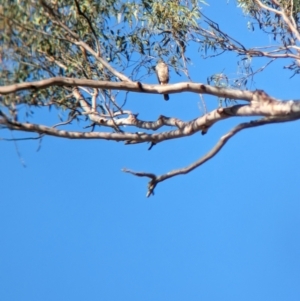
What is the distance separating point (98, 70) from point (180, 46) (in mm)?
1693

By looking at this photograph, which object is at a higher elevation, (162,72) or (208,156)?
(162,72)

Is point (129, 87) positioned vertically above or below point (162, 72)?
below

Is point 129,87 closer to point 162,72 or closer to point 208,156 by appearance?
point 208,156

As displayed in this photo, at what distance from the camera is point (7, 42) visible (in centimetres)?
498

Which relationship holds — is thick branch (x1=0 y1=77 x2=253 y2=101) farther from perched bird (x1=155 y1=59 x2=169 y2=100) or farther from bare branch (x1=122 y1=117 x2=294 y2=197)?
perched bird (x1=155 y1=59 x2=169 y2=100)

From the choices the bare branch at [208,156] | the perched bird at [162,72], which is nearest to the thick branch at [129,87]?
the bare branch at [208,156]

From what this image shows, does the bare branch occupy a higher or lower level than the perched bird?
lower

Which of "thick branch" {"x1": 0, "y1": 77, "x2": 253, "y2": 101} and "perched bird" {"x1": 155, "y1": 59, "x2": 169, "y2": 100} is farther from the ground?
"perched bird" {"x1": 155, "y1": 59, "x2": 169, "y2": 100}

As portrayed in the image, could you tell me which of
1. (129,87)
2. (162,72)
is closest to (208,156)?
(129,87)

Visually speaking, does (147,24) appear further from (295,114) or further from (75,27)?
(295,114)

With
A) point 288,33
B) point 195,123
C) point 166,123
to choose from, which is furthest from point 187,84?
point 288,33

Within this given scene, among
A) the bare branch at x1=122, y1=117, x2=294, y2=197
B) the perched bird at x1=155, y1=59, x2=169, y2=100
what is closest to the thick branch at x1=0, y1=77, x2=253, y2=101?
the bare branch at x1=122, y1=117, x2=294, y2=197

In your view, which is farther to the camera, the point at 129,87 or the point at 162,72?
the point at 162,72

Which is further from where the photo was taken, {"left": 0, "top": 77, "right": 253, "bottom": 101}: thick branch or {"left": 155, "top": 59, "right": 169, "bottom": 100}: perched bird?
{"left": 155, "top": 59, "right": 169, "bottom": 100}: perched bird
